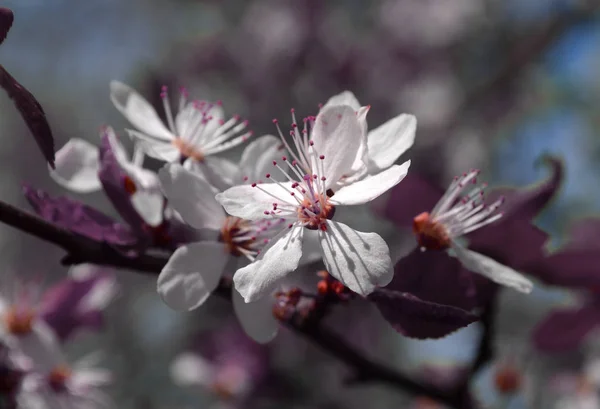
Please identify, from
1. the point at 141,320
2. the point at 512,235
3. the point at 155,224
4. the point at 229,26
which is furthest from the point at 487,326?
the point at 229,26

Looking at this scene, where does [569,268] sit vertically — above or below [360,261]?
below

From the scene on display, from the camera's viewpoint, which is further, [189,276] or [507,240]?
[507,240]

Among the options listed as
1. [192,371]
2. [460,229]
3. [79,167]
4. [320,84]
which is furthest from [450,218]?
[320,84]

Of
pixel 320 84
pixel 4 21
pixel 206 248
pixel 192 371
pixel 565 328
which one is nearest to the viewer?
pixel 4 21

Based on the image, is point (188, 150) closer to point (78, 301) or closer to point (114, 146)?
point (114, 146)

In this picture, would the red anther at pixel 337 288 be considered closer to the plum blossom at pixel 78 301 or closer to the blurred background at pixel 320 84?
the plum blossom at pixel 78 301

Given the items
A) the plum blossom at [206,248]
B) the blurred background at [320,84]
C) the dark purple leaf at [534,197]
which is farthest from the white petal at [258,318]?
the blurred background at [320,84]
